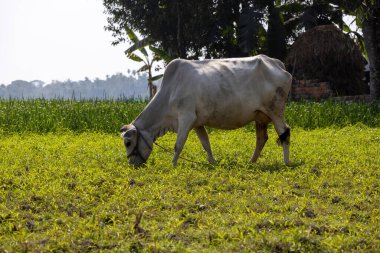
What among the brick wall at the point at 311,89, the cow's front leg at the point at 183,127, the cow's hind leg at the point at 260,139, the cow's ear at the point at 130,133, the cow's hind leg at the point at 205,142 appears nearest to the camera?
the cow's front leg at the point at 183,127

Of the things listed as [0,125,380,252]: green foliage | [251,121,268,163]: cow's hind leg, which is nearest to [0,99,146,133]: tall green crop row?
[0,125,380,252]: green foliage

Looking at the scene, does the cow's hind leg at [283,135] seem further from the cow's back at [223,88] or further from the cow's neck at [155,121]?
the cow's neck at [155,121]

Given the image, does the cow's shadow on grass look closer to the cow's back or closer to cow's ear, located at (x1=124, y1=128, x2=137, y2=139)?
the cow's back

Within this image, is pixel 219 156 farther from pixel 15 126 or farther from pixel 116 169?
pixel 15 126

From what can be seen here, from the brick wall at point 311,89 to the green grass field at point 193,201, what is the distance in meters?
11.5

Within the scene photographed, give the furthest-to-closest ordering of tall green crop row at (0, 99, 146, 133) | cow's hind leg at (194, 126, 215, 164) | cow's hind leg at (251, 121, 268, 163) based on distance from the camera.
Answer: tall green crop row at (0, 99, 146, 133)
cow's hind leg at (251, 121, 268, 163)
cow's hind leg at (194, 126, 215, 164)

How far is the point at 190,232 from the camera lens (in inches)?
221

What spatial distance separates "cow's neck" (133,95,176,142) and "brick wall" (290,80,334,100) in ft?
48.3

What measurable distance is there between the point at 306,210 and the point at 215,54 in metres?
23.2

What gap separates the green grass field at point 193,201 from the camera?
5.30 metres

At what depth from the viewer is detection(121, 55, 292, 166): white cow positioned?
380 inches

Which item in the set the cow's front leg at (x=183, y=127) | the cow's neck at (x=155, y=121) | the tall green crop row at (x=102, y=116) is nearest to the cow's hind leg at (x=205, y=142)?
the cow's neck at (x=155, y=121)

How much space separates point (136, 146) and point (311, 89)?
51.4 feet

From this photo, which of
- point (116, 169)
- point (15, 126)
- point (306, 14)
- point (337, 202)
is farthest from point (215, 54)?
point (337, 202)
